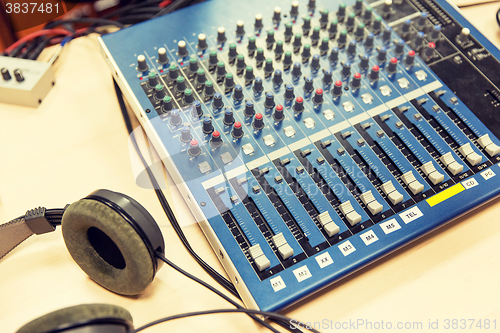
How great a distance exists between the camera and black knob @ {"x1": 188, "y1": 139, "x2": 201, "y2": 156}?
85cm

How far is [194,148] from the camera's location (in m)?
0.85

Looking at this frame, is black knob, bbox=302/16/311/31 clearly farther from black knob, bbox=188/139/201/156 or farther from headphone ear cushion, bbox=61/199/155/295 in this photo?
headphone ear cushion, bbox=61/199/155/295

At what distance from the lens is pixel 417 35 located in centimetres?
105

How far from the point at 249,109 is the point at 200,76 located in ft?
0.46

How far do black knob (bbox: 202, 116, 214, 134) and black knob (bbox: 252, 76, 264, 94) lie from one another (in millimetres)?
131

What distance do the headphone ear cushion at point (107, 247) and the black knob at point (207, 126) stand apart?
295 mm

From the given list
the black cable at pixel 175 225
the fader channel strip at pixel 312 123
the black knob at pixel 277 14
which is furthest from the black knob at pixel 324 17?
the black cable at pixel 175 225

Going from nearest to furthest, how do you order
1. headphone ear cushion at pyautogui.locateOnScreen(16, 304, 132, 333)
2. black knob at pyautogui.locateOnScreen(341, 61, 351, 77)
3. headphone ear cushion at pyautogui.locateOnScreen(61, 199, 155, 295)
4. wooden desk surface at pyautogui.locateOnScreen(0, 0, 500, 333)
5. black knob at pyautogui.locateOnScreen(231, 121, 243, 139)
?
headphone ear cushion at pyautogui.locateOnScreen(16, 304, 132, 333) < headphone ear cushion at pyautogui.locateOnScreen(61, 199, 155, 295) < wooden desk surface at pyautogui.locateOnScreen(0, 0, 500, 333) < black knob at pyautogui.locateOnScreen(231, 121, 243, 139) < black knob at pyautogui.locateOnScreen(341, 61, 351, 77)

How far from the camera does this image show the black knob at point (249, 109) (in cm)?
89

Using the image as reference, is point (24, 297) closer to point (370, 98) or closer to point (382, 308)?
point (382, 308)

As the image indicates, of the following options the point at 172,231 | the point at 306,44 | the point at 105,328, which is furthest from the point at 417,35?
the point at 105,328

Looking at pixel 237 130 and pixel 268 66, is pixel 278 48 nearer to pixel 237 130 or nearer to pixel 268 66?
pixel 268 66

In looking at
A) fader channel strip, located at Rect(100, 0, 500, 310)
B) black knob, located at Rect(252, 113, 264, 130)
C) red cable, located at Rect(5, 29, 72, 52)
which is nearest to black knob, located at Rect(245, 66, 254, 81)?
fader channel strip, located at Rect(100, 0, 500, 310)

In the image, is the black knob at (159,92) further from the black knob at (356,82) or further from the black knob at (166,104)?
the black knob at (356,82)
